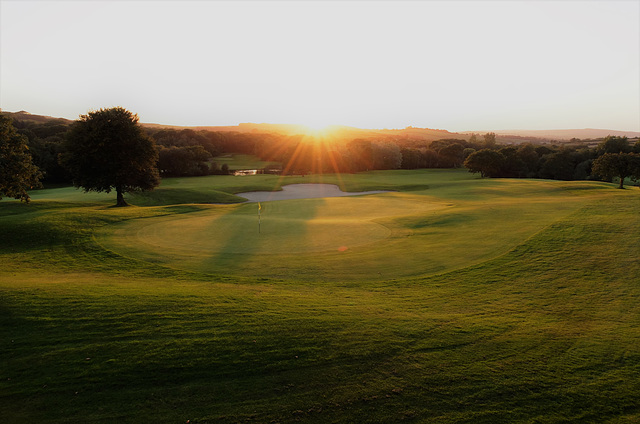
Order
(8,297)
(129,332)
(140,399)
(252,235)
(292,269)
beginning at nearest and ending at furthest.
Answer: (140,399)
(129,332)
(8,297)
(292,269)
(252,235)

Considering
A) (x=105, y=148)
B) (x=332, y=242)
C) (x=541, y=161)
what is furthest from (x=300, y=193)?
(x=541, y=161)

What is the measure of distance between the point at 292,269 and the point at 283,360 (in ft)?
22.8

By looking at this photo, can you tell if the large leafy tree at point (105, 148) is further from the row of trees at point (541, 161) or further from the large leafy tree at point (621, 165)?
the row of trees at point (541, 161)

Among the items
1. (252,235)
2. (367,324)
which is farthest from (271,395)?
(252,235)

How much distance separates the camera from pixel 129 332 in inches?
330

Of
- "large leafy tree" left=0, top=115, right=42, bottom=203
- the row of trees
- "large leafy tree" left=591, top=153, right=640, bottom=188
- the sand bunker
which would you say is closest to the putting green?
"large leafy tree" left=0, top=115, right=42, bottom=203

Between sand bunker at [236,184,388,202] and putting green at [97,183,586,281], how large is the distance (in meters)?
24.3

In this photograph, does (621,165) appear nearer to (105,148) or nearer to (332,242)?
(332,242)

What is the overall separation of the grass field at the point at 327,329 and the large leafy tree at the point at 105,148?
53.1ft

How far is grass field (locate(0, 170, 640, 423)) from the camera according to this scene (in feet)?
20.9

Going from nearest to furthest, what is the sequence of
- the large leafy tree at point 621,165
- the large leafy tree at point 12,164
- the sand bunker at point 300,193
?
the large leafy tree at point 12,164 → the large leafy tree at point 621,165 → the sand bunker at point 300,193

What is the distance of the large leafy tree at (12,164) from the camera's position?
18594 millimetres

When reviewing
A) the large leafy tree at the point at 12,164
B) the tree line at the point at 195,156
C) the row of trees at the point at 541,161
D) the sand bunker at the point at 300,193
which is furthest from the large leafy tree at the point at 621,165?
the large leafy tree at the point at 12,164

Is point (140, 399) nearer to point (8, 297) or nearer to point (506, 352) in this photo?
point (8, 297)
